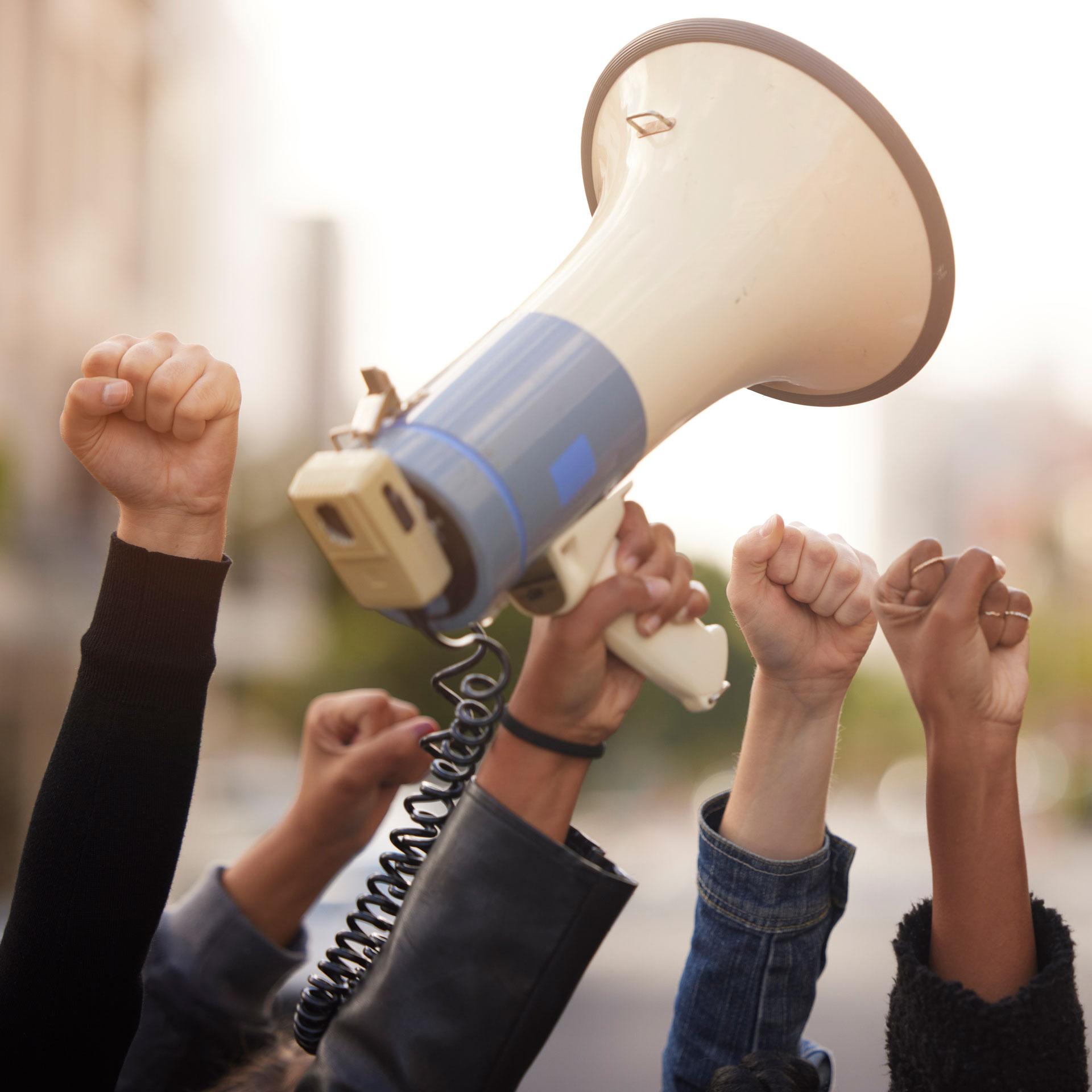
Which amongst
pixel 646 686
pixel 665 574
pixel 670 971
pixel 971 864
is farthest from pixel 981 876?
pixel 646 686

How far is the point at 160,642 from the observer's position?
1.11 m

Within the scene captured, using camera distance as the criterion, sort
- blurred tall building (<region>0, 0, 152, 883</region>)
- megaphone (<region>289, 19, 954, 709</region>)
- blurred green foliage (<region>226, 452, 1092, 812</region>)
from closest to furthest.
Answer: megaphone (<region>289, 19, 954, 709</region>)
blurred tall building (<region>0, 0, 152, 883</region>)
blurred green foliage (<region>226, 452, 1092, 812</region>)

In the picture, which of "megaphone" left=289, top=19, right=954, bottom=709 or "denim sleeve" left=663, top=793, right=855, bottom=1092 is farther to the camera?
"denim sleeve" left=663, top=793, right=855, bottom=1092

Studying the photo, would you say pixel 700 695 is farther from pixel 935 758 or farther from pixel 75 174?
pixel 75 174

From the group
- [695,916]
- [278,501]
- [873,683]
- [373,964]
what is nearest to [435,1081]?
[373,964]

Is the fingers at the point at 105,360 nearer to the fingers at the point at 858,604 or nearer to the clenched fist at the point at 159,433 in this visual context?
the clenched fist at the point at 159,433

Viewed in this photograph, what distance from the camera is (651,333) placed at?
108 centimetres

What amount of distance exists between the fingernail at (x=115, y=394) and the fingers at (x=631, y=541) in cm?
53

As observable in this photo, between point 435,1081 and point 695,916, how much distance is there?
0.55 m

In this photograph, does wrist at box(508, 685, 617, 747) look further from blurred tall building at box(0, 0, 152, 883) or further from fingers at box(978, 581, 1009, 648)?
blurred tall building at box(0, 0, 152, 883)

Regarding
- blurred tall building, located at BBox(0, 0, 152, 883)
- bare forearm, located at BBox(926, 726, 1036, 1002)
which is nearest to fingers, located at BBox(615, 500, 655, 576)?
bare forearm, located at BBox(926, 726, 1036, 1002)

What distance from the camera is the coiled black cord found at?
1.17 metres

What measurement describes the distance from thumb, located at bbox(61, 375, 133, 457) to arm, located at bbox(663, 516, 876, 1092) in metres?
0.70

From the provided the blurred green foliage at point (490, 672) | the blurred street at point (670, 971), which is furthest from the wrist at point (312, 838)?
the blurred green foliage at point (490, 672)
